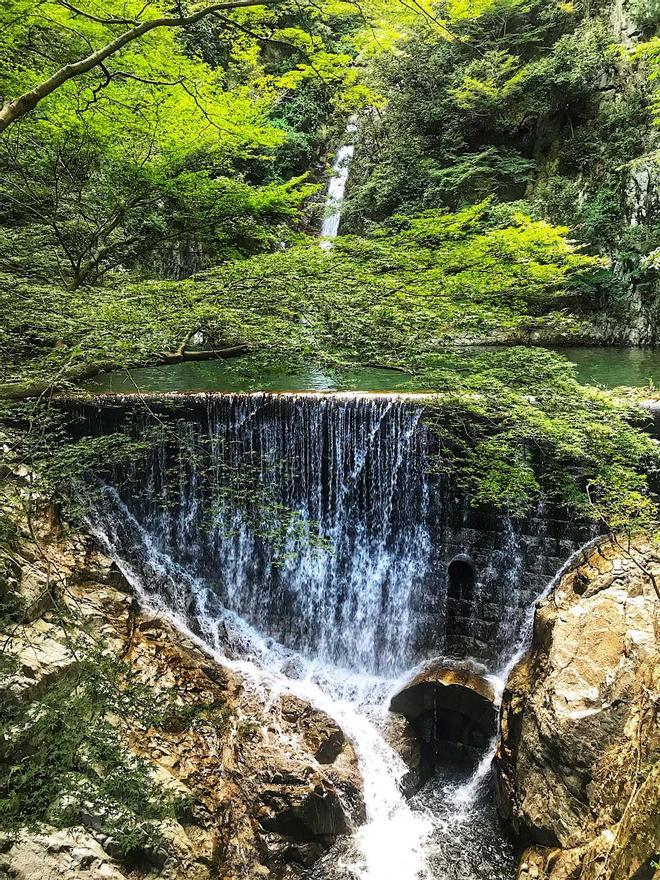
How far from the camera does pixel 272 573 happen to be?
707cm

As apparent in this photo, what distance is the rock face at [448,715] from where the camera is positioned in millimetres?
5785

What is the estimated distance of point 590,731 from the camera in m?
4.14

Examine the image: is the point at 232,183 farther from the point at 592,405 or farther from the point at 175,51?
the point at 592,405

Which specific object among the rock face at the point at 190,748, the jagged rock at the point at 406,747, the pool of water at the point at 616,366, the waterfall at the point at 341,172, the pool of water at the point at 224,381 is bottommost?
the jagged rock at the point at 406,747

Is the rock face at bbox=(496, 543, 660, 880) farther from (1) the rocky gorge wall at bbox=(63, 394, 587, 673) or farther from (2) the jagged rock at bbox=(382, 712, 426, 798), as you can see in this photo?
(1) the rocky gorge wall at bbox=(63, 394, 587, 673)

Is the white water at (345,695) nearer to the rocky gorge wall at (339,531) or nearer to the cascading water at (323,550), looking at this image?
the cascading water at (323,550)

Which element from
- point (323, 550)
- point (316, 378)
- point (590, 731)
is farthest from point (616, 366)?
point (590, 731)

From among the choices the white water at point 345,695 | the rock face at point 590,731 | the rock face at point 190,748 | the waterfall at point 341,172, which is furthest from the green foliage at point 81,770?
the waterfall at point 341,172

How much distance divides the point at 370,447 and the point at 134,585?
360 cm

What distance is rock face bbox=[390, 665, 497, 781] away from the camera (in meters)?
5.79

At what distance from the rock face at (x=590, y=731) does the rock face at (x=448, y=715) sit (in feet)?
1.80

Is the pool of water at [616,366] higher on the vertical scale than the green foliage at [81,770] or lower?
higher

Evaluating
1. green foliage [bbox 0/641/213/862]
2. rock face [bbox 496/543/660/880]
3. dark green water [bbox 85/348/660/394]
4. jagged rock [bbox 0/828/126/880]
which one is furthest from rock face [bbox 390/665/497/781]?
dark green water [bbox 85/348/660/394]

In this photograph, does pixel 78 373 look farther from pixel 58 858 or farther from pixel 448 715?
pixel 448 715
